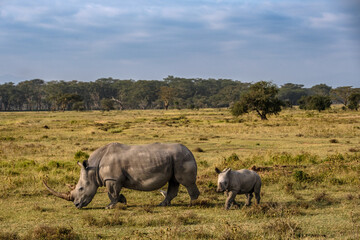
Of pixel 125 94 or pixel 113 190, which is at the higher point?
pixel 125 94

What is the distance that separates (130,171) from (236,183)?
295cm

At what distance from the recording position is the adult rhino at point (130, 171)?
35.5 feet

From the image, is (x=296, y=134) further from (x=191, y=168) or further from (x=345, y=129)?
(x=191, y=168)

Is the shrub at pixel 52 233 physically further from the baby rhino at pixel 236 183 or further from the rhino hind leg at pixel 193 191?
the baby rhino at pixel 236 183

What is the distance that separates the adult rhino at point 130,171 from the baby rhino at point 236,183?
1.11m

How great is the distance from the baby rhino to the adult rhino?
3.65ft


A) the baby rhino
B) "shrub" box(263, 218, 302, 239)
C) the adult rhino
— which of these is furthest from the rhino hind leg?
"shrub" box(263, 218, 302, 239)

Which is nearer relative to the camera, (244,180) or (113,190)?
(244,180)

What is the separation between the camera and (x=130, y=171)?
10852mm

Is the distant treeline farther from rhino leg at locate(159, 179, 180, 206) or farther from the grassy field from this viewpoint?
rhino leg at locate(159, 179, 180, 206)

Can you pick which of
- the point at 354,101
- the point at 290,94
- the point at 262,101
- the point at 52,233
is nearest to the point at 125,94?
the point at 290,94

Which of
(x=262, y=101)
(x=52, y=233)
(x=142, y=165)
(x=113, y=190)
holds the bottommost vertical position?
(x=52, y=233)

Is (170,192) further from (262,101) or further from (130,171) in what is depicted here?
(262,101)

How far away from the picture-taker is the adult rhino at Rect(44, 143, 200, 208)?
10.8 metres
